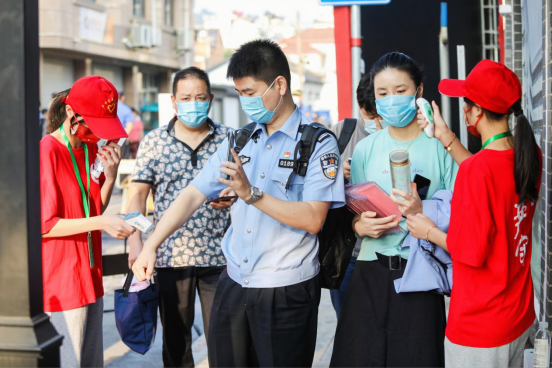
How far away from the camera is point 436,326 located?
127 inches

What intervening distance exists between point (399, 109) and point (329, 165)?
1.65 feet

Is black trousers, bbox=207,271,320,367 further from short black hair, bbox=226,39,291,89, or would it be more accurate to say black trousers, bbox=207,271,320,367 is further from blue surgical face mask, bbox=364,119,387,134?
blue surgical face mask, bbox=364,119,387,134

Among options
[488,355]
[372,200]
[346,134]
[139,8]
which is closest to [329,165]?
[372,200]

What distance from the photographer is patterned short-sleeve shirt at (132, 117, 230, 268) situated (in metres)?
4.49

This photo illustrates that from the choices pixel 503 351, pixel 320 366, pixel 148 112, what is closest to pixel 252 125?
pixel 503 351

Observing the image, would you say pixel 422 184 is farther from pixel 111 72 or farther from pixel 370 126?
pixel 111 72

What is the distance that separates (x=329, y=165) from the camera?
10.3 ft

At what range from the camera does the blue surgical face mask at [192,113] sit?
454 cm

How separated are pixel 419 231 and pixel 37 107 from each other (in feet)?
5.55

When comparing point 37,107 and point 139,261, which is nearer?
point 37,107

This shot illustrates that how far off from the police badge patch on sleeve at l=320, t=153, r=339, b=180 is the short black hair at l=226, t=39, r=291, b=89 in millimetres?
430

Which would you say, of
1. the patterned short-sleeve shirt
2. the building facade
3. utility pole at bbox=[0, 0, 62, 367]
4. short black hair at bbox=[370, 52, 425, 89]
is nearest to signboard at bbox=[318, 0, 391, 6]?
the patterned short-sleeve shirt

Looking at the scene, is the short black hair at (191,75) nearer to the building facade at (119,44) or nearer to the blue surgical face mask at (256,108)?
the blue surgical face mask at (256,108)

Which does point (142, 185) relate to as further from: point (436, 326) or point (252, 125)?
point (436, 326)
